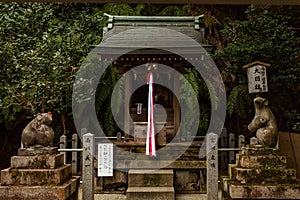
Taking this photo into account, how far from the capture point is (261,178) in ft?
14.9

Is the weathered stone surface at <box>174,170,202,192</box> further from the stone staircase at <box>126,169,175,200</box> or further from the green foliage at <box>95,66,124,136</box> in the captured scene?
the green foliage at <box>95,66,124,136</box>

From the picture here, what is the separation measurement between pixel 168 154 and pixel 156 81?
2.24 m

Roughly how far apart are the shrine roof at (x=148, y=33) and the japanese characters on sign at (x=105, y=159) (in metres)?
2.16

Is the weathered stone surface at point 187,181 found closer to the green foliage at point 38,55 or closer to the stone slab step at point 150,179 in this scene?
the stone slab step at point 150,179

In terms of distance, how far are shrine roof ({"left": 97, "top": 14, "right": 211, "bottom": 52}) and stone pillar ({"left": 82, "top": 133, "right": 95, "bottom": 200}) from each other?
7.88 ft

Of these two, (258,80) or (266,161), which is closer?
(266,161)

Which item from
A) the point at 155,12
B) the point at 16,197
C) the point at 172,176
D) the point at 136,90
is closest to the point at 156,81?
the point at 136,90

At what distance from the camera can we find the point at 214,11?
1130cm

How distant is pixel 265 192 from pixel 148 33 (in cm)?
489

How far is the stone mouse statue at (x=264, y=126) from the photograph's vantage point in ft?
15.7

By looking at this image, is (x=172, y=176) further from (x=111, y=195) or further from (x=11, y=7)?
(x=11, y=7)

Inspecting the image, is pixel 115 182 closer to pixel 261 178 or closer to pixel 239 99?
pixel 261 178

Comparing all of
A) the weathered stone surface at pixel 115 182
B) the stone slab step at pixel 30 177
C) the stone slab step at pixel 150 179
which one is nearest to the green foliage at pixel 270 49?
the stone slab step at pixel 150 179

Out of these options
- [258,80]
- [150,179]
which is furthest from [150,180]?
[258,80]
